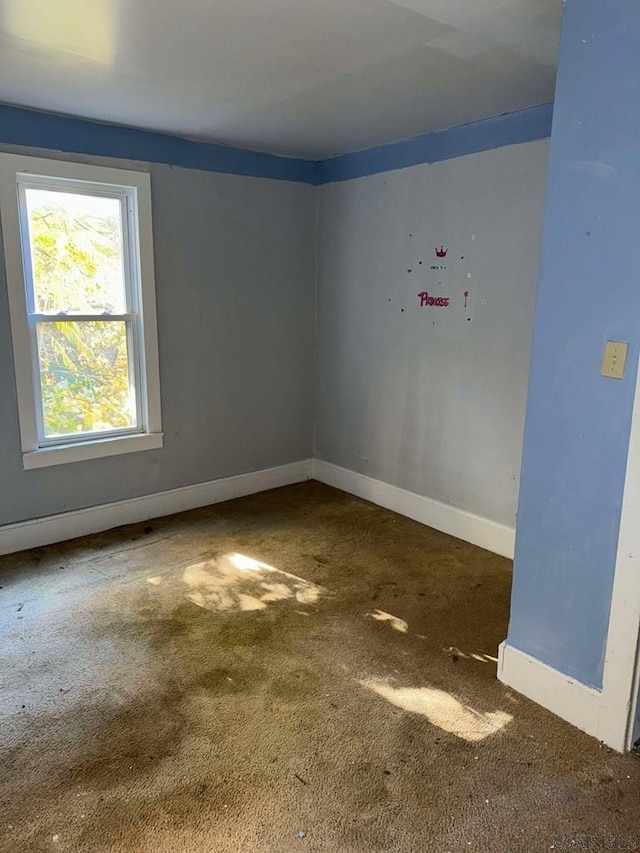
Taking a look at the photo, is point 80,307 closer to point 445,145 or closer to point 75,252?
point 75,252

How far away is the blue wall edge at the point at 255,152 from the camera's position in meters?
3.00

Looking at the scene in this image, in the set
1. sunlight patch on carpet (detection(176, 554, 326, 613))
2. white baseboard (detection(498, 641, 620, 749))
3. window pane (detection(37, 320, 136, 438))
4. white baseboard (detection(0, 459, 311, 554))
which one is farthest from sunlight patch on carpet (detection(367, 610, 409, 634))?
window pane (detection(37, 320, 136, 438))

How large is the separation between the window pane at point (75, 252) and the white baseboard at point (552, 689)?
2.82 m

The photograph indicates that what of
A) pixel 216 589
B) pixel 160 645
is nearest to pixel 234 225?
pixel 216 589

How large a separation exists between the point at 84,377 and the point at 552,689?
9.40 ft

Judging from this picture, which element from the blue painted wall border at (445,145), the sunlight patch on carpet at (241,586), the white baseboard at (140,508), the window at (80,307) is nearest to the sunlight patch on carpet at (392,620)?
the sunlight patch on carpet at (241,586)

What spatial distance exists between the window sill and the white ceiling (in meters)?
1.77

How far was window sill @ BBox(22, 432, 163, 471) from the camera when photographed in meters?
3.31

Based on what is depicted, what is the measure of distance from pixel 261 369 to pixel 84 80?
2.05 meters

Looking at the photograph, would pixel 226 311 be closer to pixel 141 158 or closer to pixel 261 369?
pixel 261 369

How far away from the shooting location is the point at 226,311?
3945mm

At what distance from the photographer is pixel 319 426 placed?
456 centimetres

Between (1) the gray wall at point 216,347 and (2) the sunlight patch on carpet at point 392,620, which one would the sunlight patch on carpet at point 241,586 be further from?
(1) the gray wall at point 216,347

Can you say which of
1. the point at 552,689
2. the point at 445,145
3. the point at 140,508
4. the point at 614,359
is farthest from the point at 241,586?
the point at 445,145
